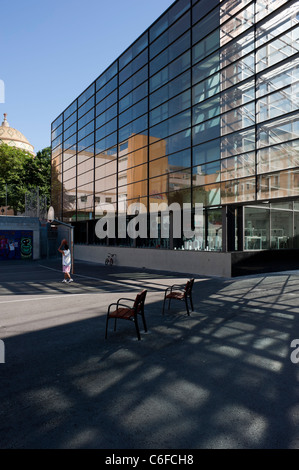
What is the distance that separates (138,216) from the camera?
2498 centimetres

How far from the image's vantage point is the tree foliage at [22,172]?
163 ft

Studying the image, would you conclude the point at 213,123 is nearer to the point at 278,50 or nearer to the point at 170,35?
the point at 278,50

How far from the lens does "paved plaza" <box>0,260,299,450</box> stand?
326 cm

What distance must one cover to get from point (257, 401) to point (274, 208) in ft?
58.7

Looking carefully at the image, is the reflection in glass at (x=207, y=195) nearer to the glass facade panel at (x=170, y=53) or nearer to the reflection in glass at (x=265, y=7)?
the reflection in glass at (x=265, y=7)

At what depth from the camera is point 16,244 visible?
3169 centimetres

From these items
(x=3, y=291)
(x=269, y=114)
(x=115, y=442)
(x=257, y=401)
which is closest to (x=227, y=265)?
(x=269, y=114)

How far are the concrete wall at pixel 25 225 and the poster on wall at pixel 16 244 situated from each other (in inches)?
15.2

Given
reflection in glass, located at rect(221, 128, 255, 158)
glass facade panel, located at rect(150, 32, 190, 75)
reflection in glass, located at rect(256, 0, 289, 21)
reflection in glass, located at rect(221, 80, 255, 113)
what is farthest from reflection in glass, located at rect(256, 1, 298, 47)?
glass facade panel, located at rect(150, 32, 190, 75)

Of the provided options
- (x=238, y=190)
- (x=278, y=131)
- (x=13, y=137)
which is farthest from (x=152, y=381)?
(x=13, y=137)

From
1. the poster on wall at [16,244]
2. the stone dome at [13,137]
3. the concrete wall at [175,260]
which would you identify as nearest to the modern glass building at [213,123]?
the concrete wall at [175,260]

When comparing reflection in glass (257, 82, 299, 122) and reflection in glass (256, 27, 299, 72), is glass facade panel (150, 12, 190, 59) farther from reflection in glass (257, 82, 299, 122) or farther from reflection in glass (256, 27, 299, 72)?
reflection in glass (257, 82, 299, 122)

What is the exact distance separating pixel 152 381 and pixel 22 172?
53.6 m

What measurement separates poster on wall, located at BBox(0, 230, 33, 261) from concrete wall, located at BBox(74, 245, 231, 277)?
889cm
